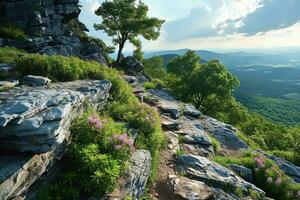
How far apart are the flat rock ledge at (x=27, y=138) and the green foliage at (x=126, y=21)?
34.1 m

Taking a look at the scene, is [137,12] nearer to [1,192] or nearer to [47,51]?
[47,51]

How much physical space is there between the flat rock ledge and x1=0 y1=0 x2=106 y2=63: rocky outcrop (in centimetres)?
2297

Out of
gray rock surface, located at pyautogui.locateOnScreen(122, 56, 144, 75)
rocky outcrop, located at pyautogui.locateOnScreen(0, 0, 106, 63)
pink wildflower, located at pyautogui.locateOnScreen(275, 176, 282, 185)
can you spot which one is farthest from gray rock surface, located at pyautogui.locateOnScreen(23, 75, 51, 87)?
gray rock surface, located at pyautogui.locateOnScreen(122, 56, 144, 75)

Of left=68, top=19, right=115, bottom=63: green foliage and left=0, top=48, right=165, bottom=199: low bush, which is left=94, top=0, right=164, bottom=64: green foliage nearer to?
left=68, top=19, right=115, bottom=63: green foliage

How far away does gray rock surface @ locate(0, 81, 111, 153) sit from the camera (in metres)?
6.71

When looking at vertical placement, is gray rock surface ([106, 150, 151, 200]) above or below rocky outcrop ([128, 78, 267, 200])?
above

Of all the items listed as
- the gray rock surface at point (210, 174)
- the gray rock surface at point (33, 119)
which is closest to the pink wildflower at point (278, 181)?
the gray rock surface at point (210, 174)

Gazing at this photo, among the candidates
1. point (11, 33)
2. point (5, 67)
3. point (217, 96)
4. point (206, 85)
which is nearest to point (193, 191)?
point (5, 67)

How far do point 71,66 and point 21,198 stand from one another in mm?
8219

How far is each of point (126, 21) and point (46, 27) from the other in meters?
12.2

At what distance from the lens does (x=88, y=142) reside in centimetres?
869

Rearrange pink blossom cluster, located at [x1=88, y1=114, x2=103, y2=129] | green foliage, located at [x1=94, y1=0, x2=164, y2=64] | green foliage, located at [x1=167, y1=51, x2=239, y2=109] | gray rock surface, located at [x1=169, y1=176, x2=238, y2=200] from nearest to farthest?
pink blossom cluster, located at [x1=88, y1=114, x2=103, y2=129] < gray rock surface, located at [x1=169, y1=176, x2=238, y2=200] < green foliage, located at [x1=167, y1=51, x2=239, y2=109] < green foliage, located at [x1=94, y1=0, x2=164, y2=64]

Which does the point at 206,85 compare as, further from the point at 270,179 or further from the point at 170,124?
the point at 270,179

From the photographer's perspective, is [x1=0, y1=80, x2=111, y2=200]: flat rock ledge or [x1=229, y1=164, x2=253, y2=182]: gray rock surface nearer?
[x1=0, y1=80, x2=111, y2=200]: flat rock ledge
